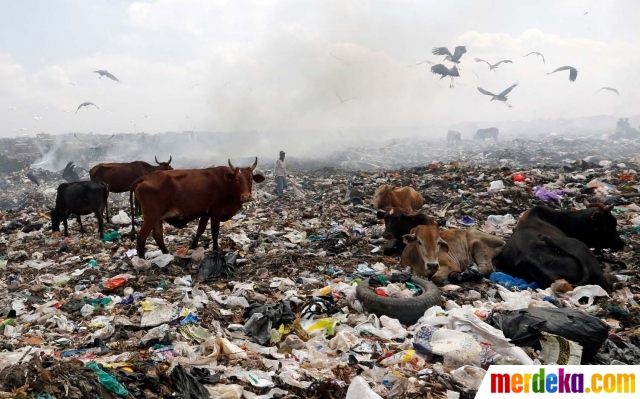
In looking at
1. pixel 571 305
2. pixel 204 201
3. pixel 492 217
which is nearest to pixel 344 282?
pixel 571 305

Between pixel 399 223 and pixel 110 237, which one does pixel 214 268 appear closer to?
Result: pixel 399 223

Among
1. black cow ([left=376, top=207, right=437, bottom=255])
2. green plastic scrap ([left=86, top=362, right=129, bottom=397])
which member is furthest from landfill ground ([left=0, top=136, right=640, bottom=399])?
black cow ([left=376, top=207, right=437, bottom=255])

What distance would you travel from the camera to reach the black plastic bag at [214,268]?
5.50 meters

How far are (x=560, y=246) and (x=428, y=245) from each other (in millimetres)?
1475

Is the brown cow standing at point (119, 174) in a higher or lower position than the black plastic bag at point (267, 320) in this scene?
higher

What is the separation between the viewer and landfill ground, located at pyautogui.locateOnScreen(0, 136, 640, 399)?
2.76 m

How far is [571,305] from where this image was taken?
443cm

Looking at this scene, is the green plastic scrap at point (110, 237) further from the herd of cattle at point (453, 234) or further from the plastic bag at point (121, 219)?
the herd of cattle at point (453, 234)

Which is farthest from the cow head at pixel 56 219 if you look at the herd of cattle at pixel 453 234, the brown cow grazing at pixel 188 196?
the herd of cattle at pixel 453 234

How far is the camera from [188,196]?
6688mm

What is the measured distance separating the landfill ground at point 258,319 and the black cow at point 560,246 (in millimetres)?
270

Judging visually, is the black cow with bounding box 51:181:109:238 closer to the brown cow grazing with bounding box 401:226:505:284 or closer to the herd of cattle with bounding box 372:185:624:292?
the herd of cattle with bounding box 372:185:624:292

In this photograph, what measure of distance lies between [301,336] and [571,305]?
2.73 meters

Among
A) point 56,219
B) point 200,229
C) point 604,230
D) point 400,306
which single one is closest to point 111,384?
point 400,306
